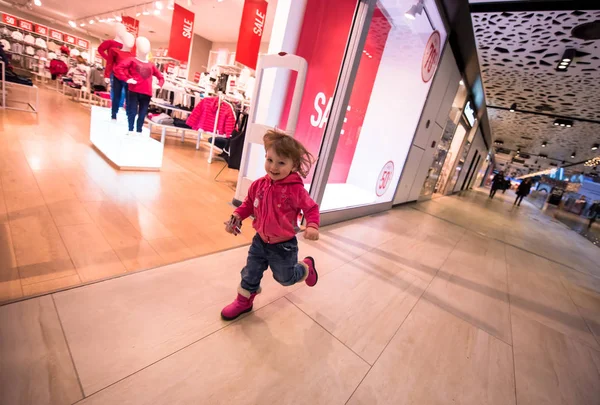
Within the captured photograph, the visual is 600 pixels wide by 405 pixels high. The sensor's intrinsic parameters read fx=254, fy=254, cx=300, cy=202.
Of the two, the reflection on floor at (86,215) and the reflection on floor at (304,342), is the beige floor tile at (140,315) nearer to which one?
the reflection on floor at (304,342)

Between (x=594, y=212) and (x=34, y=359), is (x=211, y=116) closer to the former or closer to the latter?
(x=34, y=359)

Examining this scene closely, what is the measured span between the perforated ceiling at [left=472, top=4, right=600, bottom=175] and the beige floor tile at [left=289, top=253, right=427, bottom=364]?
13.4 feet

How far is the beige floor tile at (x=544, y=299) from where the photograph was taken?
2.06 meters

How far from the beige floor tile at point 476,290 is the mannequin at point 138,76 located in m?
3.90

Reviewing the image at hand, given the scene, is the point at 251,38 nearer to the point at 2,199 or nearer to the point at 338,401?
the point at 2,199

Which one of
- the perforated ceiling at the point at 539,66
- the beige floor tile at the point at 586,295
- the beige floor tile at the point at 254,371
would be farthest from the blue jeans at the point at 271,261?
the perforated ceiling at the point at 539,66

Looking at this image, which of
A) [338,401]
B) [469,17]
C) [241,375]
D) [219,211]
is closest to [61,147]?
[219,211]

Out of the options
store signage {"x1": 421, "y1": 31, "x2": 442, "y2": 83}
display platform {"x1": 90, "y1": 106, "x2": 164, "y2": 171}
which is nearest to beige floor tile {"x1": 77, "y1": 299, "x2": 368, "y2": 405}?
display platform {"x1": 90, "y1": 106, "x2": 164, "y2": 171}

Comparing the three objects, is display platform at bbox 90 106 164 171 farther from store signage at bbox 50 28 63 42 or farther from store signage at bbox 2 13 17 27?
store signage at bbox 50 28 63 42

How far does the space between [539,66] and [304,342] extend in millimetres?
6528

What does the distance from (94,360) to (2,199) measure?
1784 millimetres

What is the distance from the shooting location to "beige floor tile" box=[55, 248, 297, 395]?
99 centimetres

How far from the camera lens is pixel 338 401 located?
1047 millimetres

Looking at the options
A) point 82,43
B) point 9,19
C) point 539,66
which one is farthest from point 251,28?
point 82,43
